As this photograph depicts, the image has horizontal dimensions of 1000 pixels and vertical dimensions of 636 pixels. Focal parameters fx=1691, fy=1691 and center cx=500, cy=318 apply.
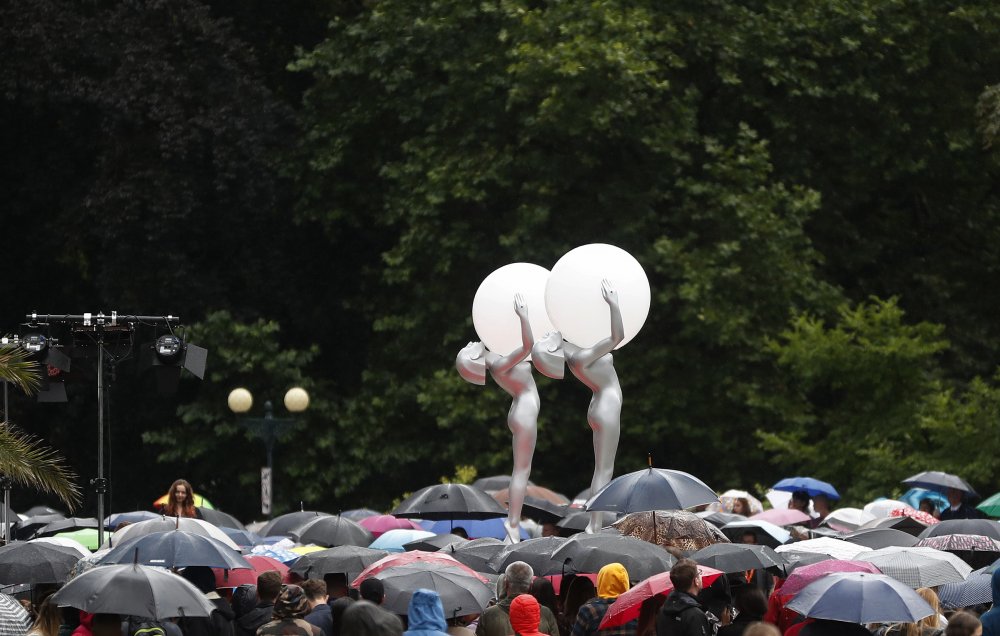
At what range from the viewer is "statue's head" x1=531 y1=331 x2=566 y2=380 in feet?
55.2

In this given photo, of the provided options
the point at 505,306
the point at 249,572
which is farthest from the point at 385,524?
the point at 249,572

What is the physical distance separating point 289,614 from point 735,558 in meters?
3.49

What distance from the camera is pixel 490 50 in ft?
94.6

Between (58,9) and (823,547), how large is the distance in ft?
71.8

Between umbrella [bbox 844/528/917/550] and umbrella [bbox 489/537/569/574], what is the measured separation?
259cm

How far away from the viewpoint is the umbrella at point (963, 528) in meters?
13.3

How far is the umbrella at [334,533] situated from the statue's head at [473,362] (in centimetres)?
353

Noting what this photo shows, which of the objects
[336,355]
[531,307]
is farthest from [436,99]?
[531,307]

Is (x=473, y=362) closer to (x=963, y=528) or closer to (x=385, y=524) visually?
(x=385, y=524)

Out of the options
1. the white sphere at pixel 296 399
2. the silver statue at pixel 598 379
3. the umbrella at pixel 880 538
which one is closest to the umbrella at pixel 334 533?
the silver statue at pixel 598 379

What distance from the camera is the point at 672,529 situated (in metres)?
13.4

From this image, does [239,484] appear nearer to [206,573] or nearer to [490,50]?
[490,50]

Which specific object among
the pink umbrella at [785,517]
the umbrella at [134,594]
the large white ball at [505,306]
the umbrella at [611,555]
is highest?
the large white ball at [505,306]

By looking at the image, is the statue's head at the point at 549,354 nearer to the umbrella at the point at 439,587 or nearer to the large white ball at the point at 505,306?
the large white ball at the point at 505,306
